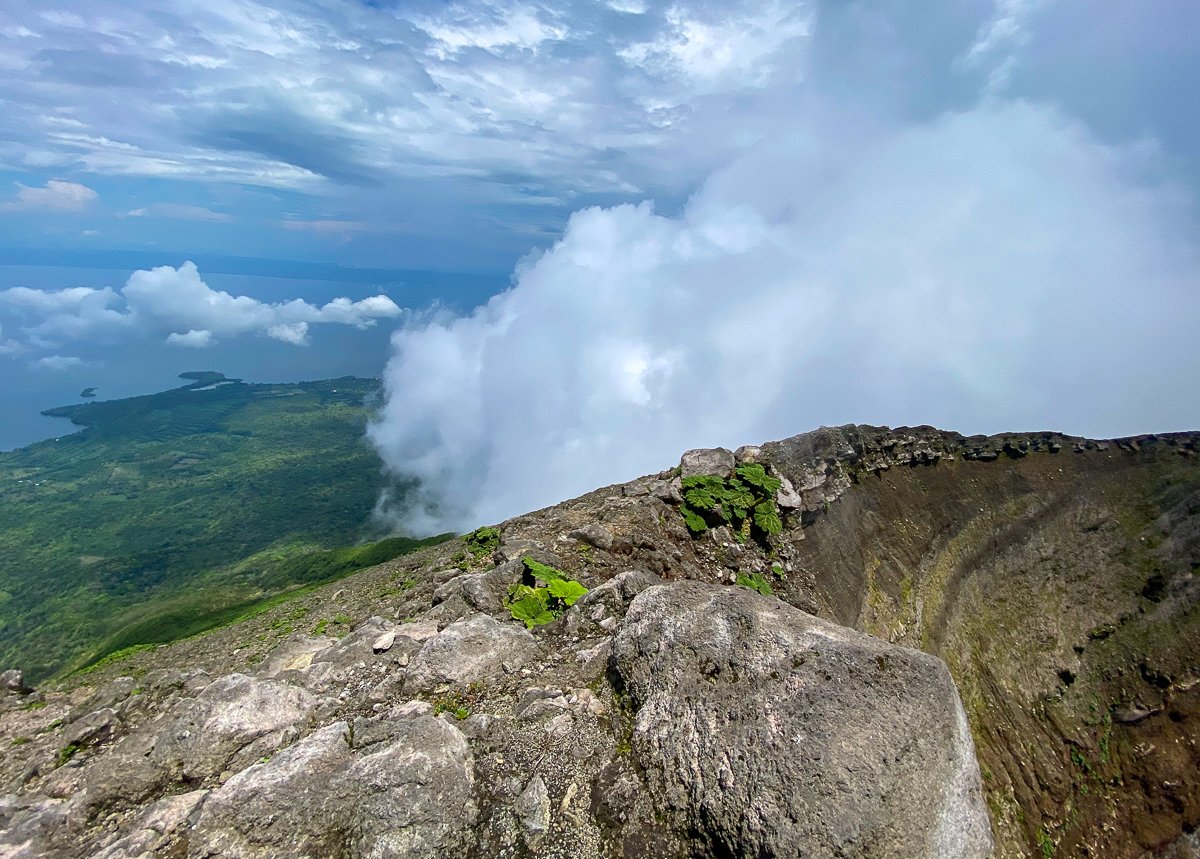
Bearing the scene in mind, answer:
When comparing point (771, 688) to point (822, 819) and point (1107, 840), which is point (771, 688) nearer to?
point (822, 819)

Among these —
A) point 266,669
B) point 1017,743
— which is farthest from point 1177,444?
point 266,669

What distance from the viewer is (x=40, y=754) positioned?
42.0 ft

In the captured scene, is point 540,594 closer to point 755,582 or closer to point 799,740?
point 799,740

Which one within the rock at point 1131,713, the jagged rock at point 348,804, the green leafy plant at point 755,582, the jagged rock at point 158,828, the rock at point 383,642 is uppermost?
the jagged rock at point 348,804

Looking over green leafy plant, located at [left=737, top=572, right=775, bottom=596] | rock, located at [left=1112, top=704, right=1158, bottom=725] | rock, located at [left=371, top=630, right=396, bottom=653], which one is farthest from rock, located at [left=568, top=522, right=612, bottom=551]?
rock, located at [left=1112, top=704, right=1158, bottom=725]

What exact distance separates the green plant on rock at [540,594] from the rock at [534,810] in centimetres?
502

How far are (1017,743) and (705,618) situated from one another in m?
28.4

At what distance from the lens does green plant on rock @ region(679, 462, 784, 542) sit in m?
24.2

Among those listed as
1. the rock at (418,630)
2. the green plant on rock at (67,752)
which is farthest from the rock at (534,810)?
the green plant on rock at (67,752)

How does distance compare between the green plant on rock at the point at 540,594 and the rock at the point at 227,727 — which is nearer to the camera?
the rock at the point at 227,727

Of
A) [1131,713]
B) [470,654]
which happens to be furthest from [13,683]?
[1131,713]

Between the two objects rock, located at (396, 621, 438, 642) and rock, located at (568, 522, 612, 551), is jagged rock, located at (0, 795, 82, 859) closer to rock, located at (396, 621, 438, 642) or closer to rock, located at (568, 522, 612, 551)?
rock, located at (396, 621, 438, 642)

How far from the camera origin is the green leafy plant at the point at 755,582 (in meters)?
22.5

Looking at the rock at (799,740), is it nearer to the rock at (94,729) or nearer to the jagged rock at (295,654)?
the jagged rock at (295,654)
